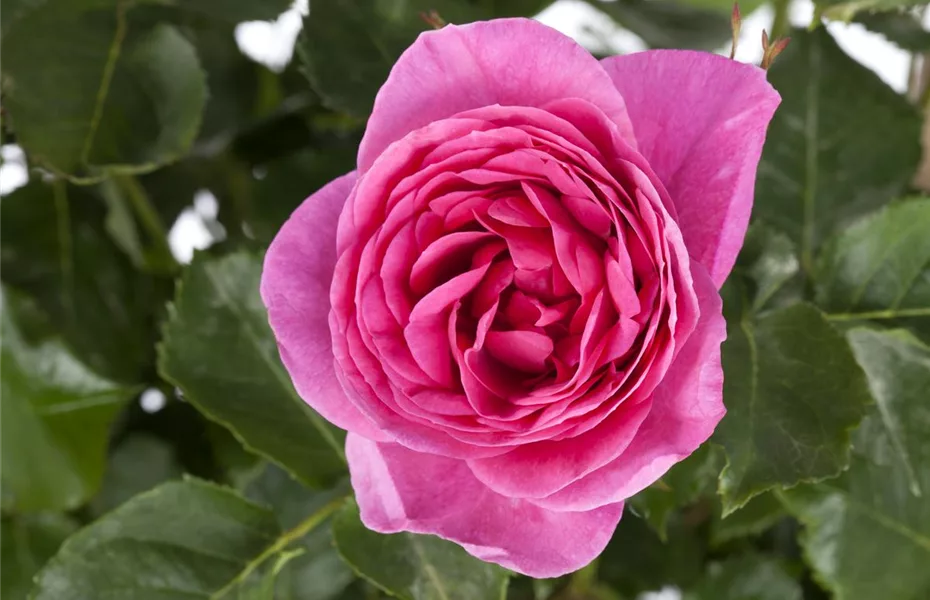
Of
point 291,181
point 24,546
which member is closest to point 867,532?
point 291,181

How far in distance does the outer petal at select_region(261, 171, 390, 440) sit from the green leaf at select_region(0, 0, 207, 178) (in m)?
0.16

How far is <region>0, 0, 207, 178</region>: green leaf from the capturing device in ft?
1.40

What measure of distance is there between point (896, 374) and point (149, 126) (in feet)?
1.26

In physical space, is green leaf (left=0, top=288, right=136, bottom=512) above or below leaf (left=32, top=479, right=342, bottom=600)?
below

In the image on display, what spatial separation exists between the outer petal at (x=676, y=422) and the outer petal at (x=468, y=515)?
0.02 m

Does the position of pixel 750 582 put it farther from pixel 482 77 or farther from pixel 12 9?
pixel 12 9

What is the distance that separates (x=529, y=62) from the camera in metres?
0.27

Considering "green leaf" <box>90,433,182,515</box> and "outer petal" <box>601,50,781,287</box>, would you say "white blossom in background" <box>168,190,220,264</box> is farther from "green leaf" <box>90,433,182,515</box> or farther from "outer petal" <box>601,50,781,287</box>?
"outer petal" <box>601,50,781,287</box>

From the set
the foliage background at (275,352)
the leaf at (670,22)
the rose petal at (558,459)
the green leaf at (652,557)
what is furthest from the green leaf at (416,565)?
the leaf at (670,22)

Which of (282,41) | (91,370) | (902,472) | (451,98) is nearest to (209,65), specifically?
(282,41)

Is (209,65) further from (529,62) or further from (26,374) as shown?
(529,62)

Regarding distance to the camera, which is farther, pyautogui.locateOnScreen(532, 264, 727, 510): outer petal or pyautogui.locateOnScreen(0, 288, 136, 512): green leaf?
pyautogui.locateOnScreen(0, 288, 136, 512): green leaf

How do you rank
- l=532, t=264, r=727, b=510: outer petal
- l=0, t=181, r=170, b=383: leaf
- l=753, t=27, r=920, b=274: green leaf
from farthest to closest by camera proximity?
l=0, t=181, r=170, b=383: leaf → l=753, t=27, r=920, b=274: green leaf → l=532, t=264, r=727, b=510: outer petal

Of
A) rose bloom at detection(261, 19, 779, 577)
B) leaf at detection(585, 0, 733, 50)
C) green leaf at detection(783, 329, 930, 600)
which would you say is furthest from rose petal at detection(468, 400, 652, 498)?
leaf at detection(585, 0, 733, 50)
